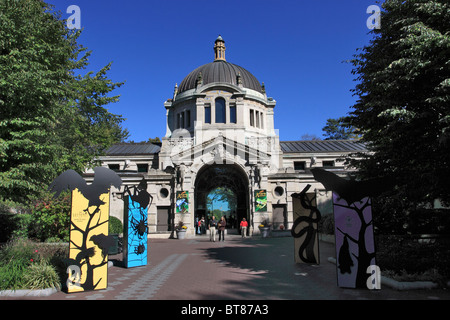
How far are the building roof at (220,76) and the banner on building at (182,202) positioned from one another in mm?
16916

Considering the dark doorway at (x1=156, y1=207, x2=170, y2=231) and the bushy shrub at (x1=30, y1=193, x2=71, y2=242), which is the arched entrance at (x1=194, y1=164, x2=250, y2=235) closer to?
the dark doorway at (x1=156, y1=207, x2=170, y2=231)

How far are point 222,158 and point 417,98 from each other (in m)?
23.0

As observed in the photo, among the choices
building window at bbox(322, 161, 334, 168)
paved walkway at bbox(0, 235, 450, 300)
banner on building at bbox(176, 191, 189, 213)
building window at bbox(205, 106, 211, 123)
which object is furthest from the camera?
building window at bbox(322, 161, 334, 168)

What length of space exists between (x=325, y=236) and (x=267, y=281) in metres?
14.1

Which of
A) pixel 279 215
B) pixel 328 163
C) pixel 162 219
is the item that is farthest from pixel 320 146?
pixel 162 219

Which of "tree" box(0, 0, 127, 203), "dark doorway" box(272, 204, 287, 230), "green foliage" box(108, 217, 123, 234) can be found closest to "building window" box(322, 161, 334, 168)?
"dark doorway" box(272, 204, 287, 230)

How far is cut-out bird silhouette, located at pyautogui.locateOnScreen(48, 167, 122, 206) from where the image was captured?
9391 millimetres

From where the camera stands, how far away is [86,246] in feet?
30.1

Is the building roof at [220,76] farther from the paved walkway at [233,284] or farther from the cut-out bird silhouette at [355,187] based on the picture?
the cut-out bird silhouette at [355,187]

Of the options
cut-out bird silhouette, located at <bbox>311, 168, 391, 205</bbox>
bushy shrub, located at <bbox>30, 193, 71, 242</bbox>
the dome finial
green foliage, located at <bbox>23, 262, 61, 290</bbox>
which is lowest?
green foliage, located at <bbox>23, 262, 61, 290</bbox>

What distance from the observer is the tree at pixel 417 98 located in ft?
30.9

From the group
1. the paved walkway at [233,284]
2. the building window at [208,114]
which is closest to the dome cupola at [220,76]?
the building window at [208,114]

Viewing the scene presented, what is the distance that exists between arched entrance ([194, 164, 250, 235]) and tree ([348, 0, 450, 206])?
22.1 meters

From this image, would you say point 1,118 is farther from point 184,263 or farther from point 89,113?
point 89,113
